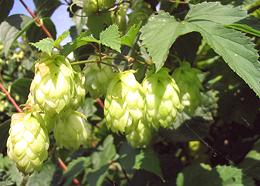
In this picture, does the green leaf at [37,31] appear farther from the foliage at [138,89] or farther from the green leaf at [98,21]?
the green leaf at [98,21]

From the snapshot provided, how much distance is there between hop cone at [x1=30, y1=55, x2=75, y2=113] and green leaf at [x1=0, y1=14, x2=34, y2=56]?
71cm

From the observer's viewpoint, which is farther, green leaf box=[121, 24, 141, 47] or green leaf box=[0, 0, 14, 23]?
green leaf box=[0, 0, 14, 23]

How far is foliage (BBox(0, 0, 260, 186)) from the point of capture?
131 cm

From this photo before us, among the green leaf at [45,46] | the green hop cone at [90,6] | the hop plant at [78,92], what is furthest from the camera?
the green hop cone at [90,6]

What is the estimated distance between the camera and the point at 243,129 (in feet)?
8.94

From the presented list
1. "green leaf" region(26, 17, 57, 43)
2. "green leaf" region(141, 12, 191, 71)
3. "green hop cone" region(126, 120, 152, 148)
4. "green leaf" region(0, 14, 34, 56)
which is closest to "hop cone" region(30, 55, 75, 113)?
"green leaf" region(141, 12, 191, 71)

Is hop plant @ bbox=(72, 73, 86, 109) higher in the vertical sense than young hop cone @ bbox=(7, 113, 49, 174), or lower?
higher

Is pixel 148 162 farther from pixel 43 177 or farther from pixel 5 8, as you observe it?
pixel 5 8

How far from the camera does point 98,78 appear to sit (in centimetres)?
156

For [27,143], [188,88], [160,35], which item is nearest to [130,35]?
[160,35]

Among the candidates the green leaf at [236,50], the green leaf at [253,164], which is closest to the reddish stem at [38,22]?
the green leaf at [236,50]

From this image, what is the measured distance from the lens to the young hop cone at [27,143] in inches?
51.9

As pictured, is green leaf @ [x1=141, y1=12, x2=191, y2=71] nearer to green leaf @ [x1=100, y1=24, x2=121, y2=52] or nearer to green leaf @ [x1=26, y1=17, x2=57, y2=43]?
green leaf @ [x1=100, y1=24, x2=121, y2=52]

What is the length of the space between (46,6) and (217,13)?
1023 mm
